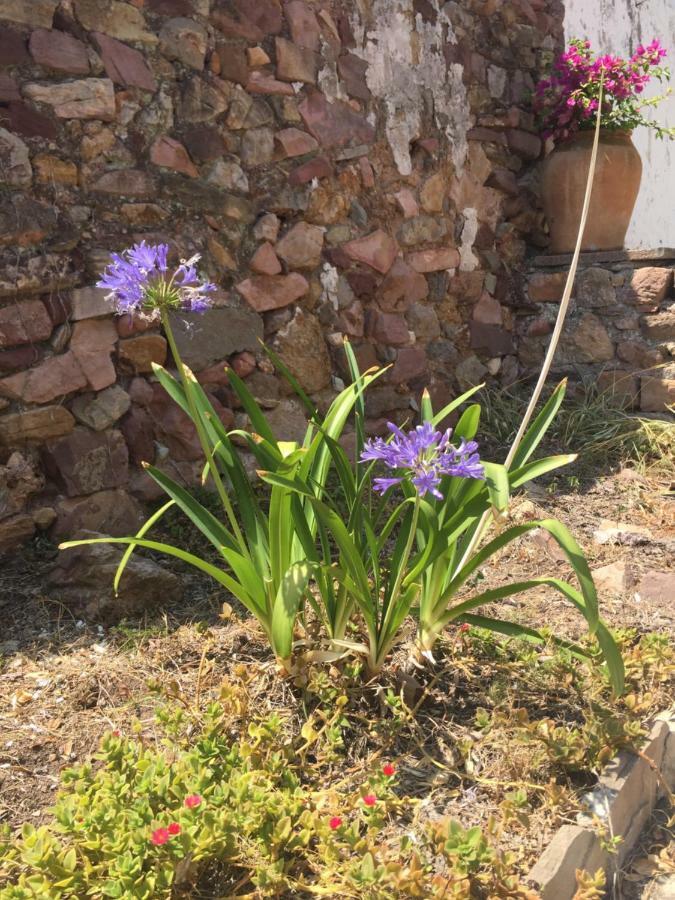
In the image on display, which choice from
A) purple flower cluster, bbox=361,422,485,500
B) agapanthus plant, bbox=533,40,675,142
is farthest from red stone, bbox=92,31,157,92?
agapanthus plant, bbox=533,40,675,142

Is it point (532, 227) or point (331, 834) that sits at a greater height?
point (532, 227)

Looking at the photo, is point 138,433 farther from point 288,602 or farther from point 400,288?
point 400,288

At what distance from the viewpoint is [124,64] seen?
2.80 meters

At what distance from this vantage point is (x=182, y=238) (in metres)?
2.94

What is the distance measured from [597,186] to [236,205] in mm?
2003

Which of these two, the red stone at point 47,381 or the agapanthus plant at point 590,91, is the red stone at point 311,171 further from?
the agapanthus plant at point 590,91

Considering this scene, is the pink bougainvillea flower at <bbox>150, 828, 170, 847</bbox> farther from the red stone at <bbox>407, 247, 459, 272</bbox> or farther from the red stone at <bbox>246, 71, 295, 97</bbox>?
the red stone at <bbox>407, 247, 459, 272</bbox>

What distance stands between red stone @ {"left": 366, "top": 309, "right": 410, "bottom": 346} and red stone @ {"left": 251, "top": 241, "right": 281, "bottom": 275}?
56cm

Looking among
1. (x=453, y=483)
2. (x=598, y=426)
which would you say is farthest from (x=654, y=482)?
(x=453, y=483)

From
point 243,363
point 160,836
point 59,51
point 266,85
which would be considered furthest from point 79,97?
Answer: point 160,836

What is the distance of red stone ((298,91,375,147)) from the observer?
3328 millimetres

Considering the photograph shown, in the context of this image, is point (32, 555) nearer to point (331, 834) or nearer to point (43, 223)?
point (43, 223)

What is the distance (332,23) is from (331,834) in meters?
3.02

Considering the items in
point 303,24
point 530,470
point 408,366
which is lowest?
point 408,366
